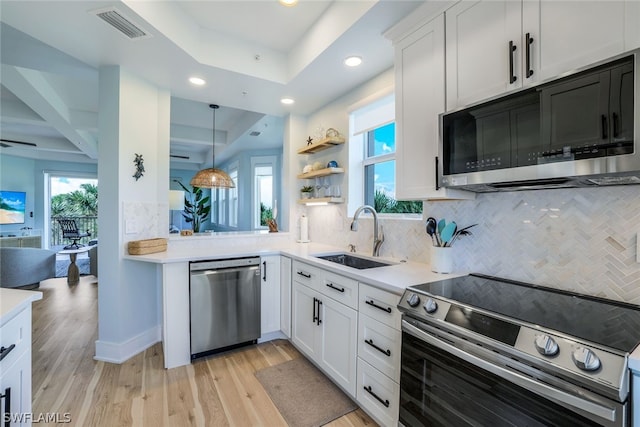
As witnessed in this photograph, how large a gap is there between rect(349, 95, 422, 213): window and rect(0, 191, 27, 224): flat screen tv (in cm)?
807

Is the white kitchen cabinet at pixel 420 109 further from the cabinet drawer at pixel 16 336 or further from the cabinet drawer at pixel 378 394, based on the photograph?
the cabinet drawer at pixel 16 336

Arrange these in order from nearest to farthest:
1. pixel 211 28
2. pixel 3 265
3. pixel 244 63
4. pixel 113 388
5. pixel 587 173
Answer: pixel 587 173, pixel 113 388, pixel 211 28, pixel 244 63, pixel 3 265

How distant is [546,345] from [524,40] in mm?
1264

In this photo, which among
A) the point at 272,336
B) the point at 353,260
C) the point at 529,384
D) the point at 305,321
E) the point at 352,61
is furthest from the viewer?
the point at 272,336

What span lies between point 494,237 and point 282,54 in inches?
98.8

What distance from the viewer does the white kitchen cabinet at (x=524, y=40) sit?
105 cm

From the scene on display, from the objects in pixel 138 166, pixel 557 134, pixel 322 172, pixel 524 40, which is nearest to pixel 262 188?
pixel 322 172

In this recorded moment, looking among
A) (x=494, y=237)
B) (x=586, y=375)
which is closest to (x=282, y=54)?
(x=494, y=237)

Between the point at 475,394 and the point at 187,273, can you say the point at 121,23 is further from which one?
the point at 475,394

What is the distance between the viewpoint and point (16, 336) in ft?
3.92

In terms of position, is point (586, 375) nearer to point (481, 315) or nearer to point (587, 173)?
point (481, 315)

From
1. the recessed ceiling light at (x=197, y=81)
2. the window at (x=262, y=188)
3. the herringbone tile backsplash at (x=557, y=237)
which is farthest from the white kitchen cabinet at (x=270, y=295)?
the window at (x=262, y=188)

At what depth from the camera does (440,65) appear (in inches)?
→ 65.5

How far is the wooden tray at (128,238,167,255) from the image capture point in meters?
2.59
